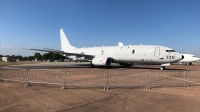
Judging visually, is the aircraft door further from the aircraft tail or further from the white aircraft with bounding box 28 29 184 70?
the aircraft tail

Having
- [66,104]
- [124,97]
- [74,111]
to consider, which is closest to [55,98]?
[66,104]

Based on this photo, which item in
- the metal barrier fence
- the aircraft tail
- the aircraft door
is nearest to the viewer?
the metal barrier fence

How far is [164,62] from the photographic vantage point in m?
21.4

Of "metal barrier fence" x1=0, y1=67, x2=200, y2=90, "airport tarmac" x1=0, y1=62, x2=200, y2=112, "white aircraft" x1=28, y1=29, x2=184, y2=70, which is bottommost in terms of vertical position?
"airport tarmac" x1=0, y1=62, x2=200, y2=112

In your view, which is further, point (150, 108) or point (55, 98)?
point (55, 98)

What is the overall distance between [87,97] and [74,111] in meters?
1.69

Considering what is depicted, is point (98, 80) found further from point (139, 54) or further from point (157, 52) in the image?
point (139, 54)

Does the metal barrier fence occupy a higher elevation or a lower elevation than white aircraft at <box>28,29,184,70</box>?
lower

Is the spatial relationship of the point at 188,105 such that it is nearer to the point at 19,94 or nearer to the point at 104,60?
the point at 19,94

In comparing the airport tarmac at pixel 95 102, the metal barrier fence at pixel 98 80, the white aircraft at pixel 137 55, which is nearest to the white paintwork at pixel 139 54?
the white aircraft at pixel 137 55

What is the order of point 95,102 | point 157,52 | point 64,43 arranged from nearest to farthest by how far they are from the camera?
point 95,102, point 157,52, point 64,43

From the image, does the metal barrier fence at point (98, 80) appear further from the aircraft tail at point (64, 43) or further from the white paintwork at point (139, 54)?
the aircraft tail at point (64, 43)

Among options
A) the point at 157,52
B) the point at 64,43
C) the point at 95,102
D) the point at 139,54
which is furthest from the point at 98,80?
the point at 64,43

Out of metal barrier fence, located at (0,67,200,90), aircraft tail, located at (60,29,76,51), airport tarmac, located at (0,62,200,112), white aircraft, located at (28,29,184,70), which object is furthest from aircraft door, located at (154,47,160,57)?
aircraft tail, located at (60,29,76,51)
